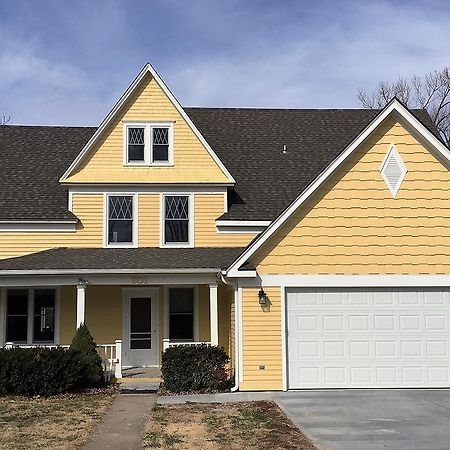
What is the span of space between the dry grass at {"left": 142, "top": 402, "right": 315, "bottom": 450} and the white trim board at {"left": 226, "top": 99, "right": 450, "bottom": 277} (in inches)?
131

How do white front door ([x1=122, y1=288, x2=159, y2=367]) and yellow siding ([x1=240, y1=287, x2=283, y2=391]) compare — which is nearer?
yellow siding ([x1=240, y1=287, x2=283, y2=391])

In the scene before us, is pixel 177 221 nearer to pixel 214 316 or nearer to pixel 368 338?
pixel 214 316

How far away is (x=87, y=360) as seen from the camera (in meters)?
15.7

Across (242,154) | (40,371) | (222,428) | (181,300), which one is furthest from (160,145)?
(222,428)

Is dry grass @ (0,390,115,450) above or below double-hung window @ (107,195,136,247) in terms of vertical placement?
below

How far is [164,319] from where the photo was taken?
19.1 m

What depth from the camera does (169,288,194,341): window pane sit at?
19062 millimetres

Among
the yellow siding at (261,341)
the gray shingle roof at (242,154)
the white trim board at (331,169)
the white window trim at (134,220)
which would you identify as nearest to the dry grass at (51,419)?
the yellow siding at (261,341)

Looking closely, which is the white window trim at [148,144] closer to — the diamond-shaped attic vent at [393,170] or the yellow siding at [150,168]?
the yellow siding at [150,168]

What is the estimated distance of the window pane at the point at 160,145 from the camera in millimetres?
20094

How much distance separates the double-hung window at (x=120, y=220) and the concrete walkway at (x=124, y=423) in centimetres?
602

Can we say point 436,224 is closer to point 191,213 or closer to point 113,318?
point 191,213

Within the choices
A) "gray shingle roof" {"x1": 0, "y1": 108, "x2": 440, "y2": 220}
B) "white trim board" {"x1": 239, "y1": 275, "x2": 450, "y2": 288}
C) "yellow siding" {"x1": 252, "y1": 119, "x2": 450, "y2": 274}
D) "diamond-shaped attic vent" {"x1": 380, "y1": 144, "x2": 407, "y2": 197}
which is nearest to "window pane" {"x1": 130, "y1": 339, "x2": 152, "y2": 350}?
"gray shingle roof" {"x1": 0, "y1": 108, "x2": 440, "y2": 220}

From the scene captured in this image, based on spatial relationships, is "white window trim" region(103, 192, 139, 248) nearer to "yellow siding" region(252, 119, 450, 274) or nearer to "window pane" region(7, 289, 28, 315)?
"window pane" region(7, 289, 28, 315)
